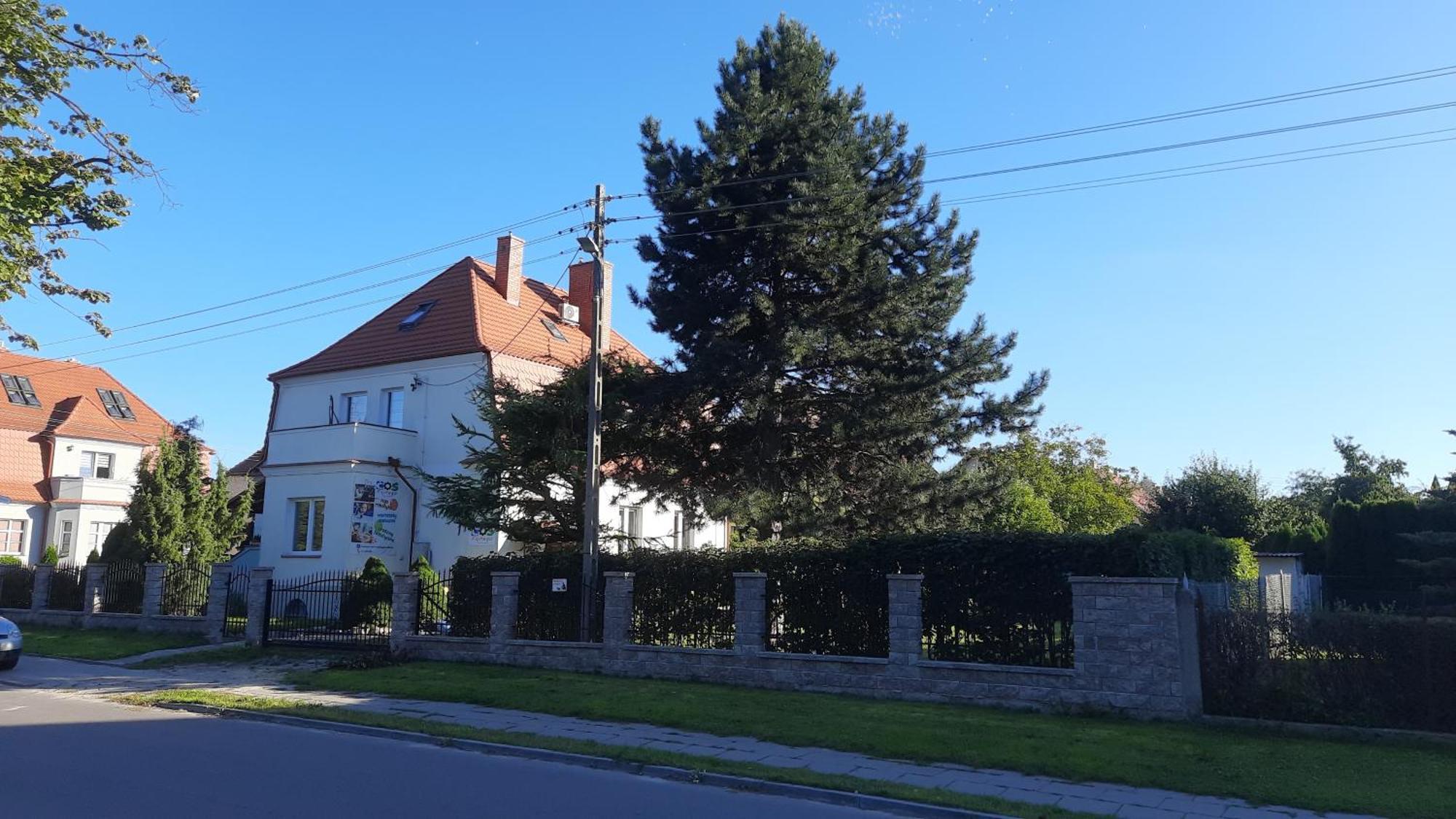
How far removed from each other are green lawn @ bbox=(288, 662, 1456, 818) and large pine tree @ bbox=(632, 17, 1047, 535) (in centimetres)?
755

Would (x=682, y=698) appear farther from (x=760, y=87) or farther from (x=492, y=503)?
(x=760, y=87)

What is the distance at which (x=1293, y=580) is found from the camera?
2797 centimetres

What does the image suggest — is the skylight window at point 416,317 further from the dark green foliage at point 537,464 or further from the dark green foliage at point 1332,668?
the dark green foliage at point 1332,668

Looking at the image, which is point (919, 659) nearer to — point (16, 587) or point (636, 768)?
point (636, 768)

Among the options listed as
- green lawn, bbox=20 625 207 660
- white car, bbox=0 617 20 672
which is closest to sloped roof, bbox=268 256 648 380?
green lawn, bbox=20 625 207 660

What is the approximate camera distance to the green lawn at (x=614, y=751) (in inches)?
328

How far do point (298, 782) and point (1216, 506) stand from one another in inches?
1551

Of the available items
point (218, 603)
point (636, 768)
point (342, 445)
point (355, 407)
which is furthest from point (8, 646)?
point (355, 407)

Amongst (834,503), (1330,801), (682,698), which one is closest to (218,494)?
(834,503)

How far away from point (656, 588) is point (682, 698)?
128 inches

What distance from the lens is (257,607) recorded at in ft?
67.7

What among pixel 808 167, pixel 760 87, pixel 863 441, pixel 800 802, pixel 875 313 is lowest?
pixel 800 802

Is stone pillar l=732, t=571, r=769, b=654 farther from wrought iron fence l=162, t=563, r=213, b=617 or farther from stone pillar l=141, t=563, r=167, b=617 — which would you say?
stone pillar l=141, t=563, r=167, b=617

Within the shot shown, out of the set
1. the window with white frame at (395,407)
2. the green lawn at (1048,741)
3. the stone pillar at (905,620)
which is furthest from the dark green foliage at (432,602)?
the window with white frame at (395,407)
